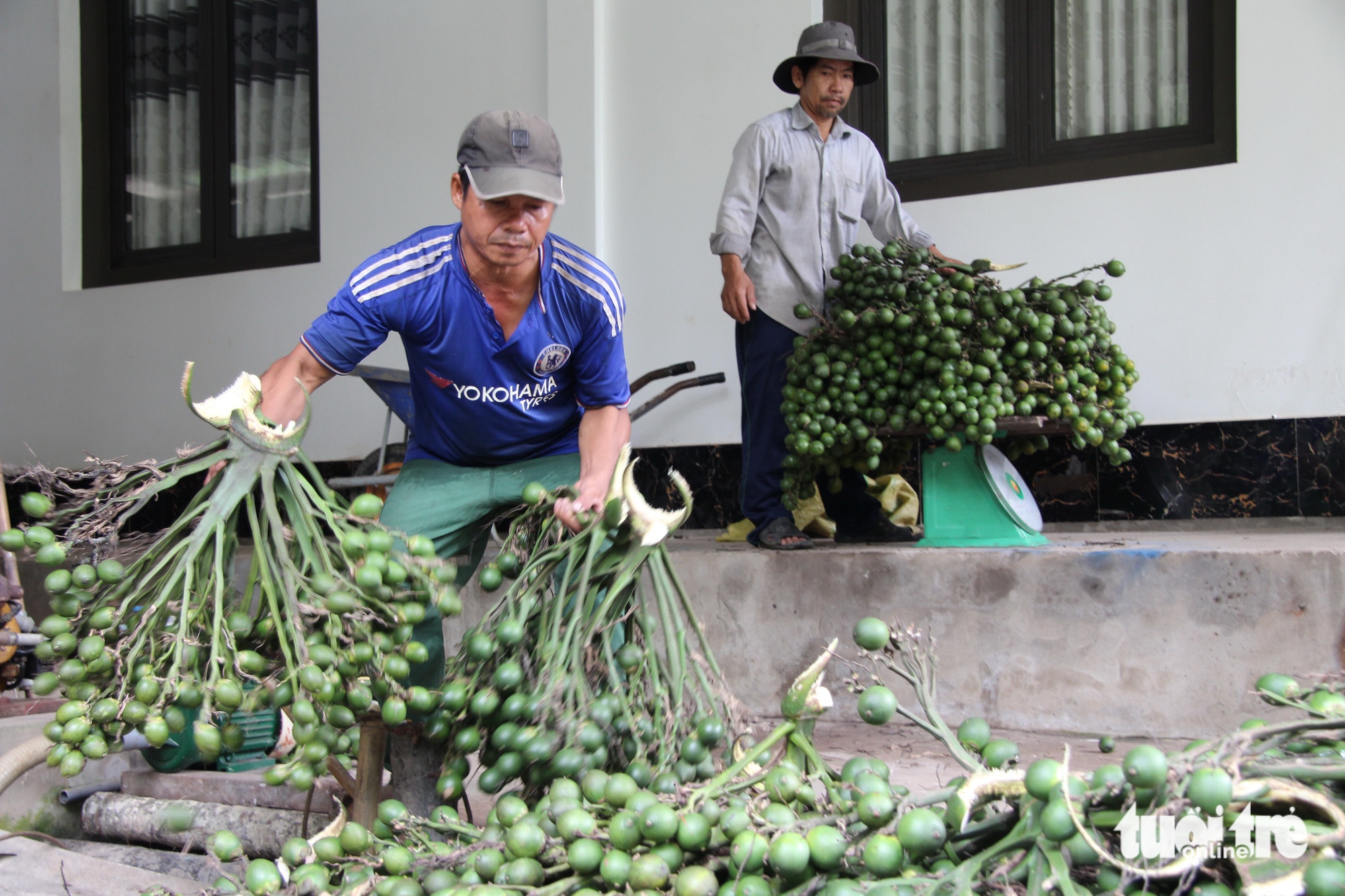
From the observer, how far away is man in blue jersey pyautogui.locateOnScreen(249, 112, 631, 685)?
207 centimetres

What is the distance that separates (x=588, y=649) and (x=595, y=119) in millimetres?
4036

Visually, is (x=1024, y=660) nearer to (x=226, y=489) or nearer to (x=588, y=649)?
(x=588, y=649)

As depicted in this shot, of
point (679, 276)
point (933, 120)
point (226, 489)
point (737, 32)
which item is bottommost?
point (226, 489)

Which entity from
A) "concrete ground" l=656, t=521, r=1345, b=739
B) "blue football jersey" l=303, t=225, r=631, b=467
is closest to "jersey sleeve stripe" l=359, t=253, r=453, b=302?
"blue football jersey" l=303, t=225, r=631, b=467

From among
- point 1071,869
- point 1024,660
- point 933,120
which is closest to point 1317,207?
point 933,120

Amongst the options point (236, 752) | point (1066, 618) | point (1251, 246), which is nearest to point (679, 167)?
point (1251, 246)

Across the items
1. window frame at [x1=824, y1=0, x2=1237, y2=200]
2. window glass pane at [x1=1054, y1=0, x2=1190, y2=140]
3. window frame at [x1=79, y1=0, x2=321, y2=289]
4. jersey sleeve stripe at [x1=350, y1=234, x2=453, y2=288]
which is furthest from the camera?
window frame at [x1=79, y1=0, x2=321, y2=289]

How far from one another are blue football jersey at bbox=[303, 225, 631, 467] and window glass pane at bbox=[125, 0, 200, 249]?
17.2 feet

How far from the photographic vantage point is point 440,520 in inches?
93.4

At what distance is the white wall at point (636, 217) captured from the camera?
13.8 feet

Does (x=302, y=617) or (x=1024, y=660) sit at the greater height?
(x=302, y=617)

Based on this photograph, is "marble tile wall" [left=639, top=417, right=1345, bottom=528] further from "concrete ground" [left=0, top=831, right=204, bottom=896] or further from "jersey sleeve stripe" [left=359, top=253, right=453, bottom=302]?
"concrete ground" [left=0, top=831, right=204, bottom=896]

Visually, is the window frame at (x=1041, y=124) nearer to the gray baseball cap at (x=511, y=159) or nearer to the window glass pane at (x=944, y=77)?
the window glass pane at (x=944, y=77)

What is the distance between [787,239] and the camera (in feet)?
13.0
